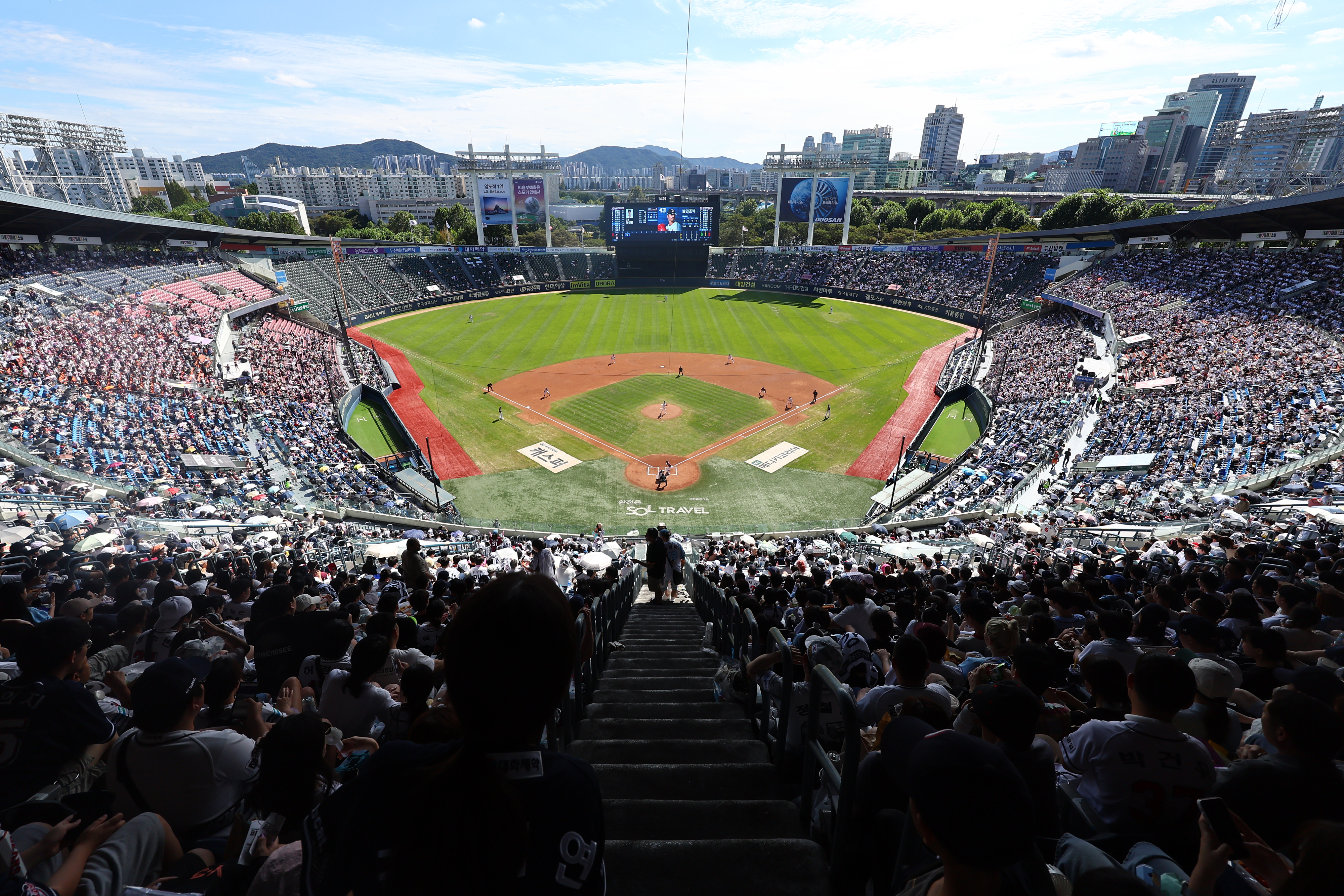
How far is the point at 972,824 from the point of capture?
206 cm

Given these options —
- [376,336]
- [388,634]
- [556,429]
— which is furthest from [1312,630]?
[376,336]

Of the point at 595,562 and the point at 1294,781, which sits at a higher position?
the point at 1294,781

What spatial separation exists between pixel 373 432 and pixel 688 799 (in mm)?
34696

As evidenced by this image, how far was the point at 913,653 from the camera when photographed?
14.0 feet

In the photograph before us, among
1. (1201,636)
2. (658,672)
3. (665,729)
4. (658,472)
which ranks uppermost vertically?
(1201,636)

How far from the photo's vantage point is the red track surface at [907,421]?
31484 mm

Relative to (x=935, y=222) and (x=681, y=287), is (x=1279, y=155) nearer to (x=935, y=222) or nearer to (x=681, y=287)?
(x=935, y=222)

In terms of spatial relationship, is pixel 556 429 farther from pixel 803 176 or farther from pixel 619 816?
pixel 803 176

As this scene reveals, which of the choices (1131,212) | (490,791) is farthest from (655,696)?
(1131,212)

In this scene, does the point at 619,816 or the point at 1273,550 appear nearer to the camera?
the point at 619,816

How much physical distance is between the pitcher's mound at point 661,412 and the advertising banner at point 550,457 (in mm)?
6674

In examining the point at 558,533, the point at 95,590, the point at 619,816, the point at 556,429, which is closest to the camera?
the point at 619,816

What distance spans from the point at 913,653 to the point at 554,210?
512ft

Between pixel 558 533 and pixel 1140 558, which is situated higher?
pixel 1140 558
